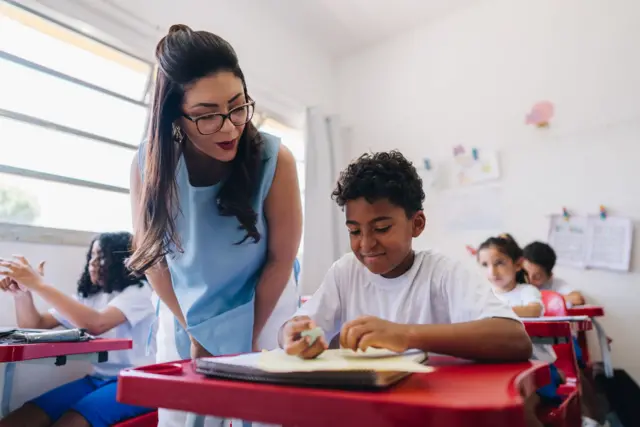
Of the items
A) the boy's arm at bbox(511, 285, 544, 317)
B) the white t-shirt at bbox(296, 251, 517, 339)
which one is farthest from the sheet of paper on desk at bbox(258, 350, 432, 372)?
the boy's arm at bbox(511, 285, 544, 317)

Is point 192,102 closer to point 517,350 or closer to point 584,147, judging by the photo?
point 517,350

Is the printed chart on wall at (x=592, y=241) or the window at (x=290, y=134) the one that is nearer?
the printed chart on wall at (x=592, y=241)

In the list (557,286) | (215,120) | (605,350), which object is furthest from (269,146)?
(557,286)

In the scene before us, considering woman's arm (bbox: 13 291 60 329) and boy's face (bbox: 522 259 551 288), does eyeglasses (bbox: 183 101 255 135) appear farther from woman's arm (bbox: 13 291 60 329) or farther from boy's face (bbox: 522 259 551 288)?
boy's face (bbox: 522 259 551 288)

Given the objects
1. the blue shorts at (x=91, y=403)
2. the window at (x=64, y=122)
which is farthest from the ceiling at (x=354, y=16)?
the blue shorts at (x=91, y=403)

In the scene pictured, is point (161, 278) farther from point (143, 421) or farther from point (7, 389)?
point (7, 389)

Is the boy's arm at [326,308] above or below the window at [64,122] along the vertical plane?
below

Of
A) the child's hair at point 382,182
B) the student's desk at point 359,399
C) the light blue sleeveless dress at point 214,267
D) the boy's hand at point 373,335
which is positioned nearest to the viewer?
the student's desk at point 359,399

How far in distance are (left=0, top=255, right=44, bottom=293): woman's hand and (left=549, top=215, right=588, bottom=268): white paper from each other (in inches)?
102

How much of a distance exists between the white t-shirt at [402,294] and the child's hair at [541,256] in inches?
74.7

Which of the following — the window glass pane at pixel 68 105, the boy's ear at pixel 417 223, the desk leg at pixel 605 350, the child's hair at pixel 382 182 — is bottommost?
the desk leg at pixel 605 350

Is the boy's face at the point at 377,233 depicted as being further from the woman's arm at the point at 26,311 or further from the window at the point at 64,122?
the window at the point at 64,122

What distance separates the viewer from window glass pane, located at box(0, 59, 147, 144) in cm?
201

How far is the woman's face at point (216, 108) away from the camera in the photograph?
98 centimetres
